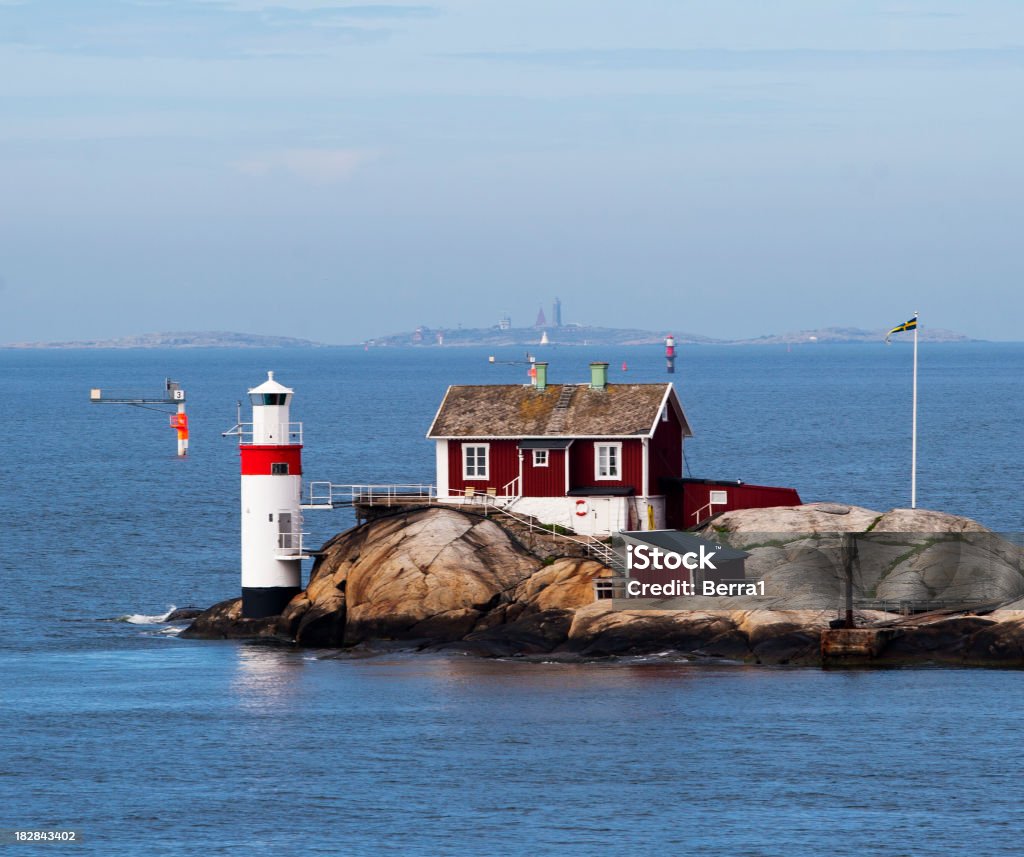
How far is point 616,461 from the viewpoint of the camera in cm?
5694

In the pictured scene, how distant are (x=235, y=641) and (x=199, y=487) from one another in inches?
1992

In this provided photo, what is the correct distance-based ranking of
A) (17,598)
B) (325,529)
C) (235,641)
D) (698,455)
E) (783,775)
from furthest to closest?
(698,455) < (325,529) < (17,598) < (235,641) < (783,775)

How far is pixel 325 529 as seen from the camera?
3260 inches

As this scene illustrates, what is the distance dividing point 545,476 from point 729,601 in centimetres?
782

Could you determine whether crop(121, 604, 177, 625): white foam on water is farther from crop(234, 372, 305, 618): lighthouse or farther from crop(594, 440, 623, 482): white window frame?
crop(594, 440, 623, 482): white window frame

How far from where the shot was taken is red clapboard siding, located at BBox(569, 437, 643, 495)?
56719 millimetres

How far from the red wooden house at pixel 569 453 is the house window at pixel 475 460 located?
0.03 meters

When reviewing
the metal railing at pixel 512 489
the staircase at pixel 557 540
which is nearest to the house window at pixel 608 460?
the staircase at pixel 557 540

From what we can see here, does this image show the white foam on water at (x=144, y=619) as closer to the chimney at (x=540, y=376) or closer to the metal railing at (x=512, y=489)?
the metal railing at (x=512, y=489)

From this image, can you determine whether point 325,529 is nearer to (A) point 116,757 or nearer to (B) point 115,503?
(B) point 115,503

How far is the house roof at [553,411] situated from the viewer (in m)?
57.1

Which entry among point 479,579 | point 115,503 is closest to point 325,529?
point 115,503

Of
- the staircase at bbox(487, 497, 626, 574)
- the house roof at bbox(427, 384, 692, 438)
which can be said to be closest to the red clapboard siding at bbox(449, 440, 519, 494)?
the house roof at bbox(427, 384, 692, 438)

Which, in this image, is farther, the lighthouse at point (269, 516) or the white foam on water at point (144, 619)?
the white foam on water at point (144, 619)
